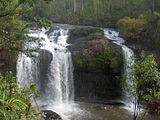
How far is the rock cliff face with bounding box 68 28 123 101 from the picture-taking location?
93.5ft

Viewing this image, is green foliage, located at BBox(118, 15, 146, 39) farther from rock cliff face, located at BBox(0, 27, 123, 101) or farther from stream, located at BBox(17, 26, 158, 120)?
rock cliff face, located at BBox(0, 27, 123, 101)

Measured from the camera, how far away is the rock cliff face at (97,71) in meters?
28.5

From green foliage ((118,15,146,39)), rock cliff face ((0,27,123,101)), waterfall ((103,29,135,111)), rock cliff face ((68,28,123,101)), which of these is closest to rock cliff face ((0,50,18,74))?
rock cliff face ((0,27,123,101))

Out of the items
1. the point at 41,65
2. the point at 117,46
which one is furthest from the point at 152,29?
the point at 41,65

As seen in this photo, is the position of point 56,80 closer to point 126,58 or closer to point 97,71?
point 97,71

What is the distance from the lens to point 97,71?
2886 centimetres

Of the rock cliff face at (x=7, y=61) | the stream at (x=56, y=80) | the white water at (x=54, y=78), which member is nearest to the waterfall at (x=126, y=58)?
the stream at (x=56, y=80)

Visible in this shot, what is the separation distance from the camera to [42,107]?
2558 cm

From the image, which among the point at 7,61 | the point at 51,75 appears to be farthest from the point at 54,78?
the point at 7,61

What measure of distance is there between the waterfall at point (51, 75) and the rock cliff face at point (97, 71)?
669mm

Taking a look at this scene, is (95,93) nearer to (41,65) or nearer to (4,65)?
(41,65)

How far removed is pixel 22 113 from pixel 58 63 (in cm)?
2093

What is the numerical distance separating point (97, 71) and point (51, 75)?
3.67m

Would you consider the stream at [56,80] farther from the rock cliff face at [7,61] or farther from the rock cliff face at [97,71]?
the rock cliff face at [7,61]
